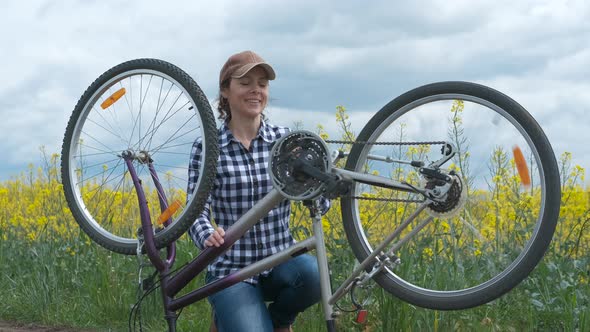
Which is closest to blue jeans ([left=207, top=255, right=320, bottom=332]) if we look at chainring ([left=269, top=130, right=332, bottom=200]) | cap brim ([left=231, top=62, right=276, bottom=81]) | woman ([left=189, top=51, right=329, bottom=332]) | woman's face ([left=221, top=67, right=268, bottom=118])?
woman ([left=189, top=51, right=329, bottom=332])

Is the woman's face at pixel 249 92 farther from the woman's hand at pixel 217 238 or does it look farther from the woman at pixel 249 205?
the woman's hand at pixel 217 238

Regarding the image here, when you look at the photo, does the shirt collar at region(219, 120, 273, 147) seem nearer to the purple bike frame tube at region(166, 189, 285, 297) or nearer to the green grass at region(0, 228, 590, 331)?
the purple bike frame tube at region(166, 189, 285, 297)

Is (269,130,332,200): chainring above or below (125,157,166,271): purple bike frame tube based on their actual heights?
above

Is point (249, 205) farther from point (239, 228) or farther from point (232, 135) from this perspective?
point (232, 135)

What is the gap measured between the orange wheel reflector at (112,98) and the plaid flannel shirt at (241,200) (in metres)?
0.77

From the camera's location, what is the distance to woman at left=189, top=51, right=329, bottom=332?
3.32 metres

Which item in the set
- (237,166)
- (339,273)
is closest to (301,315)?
(339,273)

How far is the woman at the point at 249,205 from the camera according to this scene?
332 centimetres

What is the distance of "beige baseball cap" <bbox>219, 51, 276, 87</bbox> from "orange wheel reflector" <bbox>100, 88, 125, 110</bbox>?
0.78 m

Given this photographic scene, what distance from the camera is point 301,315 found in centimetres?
454

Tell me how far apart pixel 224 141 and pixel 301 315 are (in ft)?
4.99

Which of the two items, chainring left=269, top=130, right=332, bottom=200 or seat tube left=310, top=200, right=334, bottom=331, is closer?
chainring left=269, top=130, right=332, bottom=200

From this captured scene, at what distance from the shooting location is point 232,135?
135 inches

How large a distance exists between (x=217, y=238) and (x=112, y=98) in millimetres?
1201
